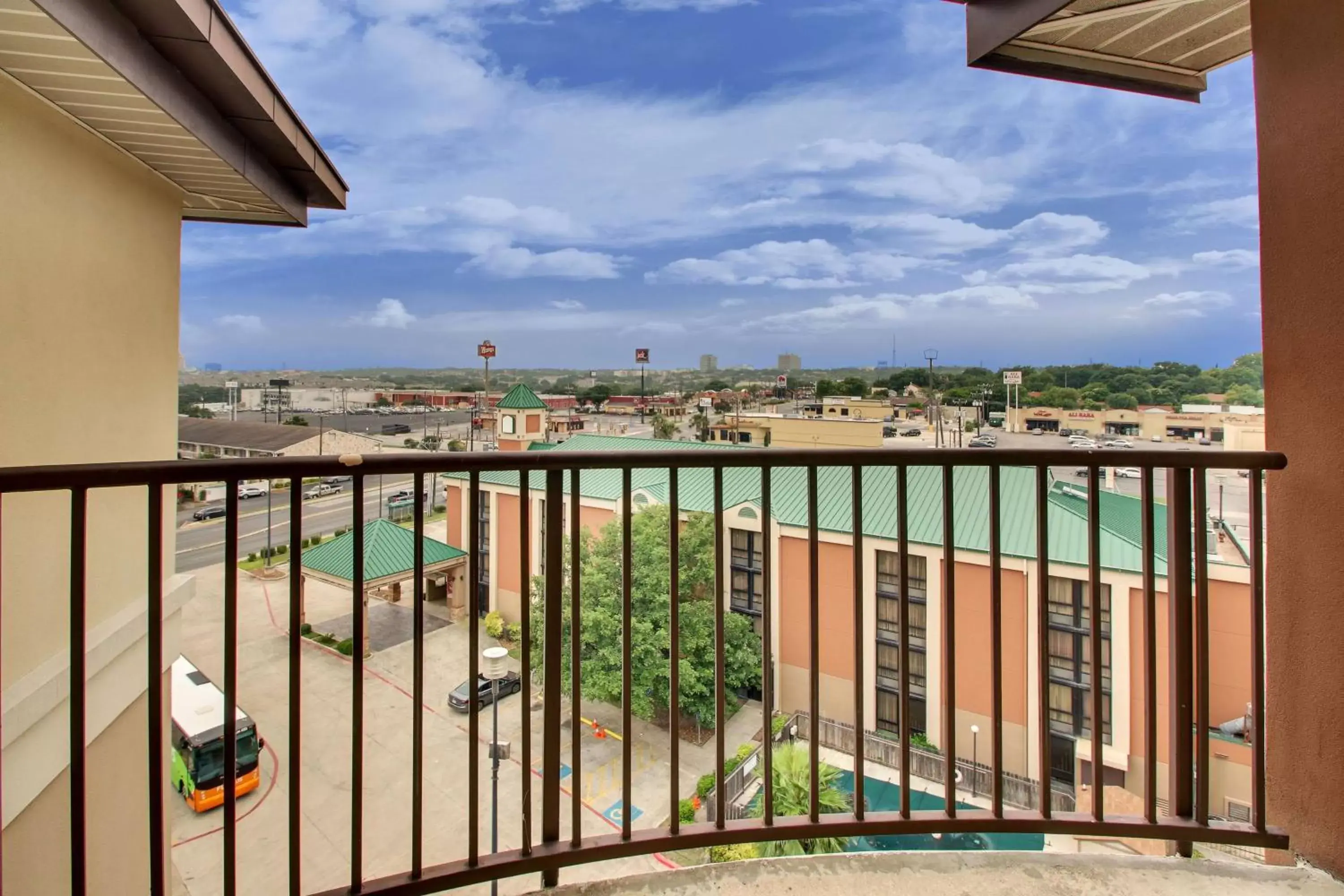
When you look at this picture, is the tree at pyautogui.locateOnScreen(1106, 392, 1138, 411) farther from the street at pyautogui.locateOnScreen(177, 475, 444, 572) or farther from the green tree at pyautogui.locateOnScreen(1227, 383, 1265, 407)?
the street at pyautogui.locateOnScreen(177, 475, 444, 572)

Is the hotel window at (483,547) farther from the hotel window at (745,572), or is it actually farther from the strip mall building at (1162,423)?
the hotel window at (745,572)

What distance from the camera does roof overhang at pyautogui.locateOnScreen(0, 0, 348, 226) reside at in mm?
1165

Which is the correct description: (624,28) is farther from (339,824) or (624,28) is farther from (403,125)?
(339,824)

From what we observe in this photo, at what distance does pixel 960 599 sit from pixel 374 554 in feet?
26.7

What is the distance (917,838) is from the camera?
7.82 feet

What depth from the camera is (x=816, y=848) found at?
598 cm

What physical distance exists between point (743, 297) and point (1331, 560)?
82.0 ft

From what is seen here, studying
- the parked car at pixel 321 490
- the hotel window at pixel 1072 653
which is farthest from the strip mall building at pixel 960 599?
the parked car at pixel 321 490

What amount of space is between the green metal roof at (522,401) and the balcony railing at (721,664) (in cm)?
758

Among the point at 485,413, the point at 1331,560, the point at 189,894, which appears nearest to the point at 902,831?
the point at 1331,560

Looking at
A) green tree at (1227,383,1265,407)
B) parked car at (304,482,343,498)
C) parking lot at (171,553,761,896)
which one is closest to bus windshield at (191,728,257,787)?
parking lot at (171,553,761,896)

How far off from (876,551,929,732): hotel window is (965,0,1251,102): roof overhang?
7.30 meters

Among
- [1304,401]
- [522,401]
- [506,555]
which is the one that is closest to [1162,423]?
[1304,401]

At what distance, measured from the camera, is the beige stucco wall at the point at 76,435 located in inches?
58.8
